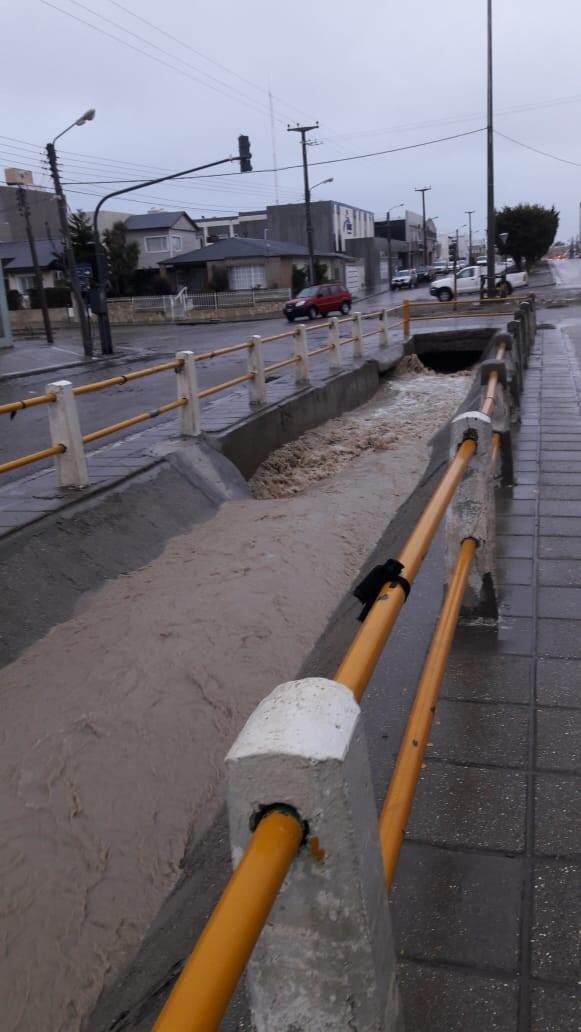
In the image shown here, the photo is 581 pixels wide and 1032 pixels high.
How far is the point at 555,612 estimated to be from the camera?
411 cm

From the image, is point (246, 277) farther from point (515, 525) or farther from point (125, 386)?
point (515, 525)

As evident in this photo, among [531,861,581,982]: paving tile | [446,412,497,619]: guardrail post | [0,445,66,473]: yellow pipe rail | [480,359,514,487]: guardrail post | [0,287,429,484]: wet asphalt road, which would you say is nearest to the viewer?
[531,861,581,982]: paving tile

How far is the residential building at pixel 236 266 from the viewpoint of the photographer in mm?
52000

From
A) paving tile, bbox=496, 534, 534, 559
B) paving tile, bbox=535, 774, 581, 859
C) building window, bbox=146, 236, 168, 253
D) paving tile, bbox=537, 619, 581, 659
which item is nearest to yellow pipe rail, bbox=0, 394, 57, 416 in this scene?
paving tile, bbox=496, 534, 534, 559

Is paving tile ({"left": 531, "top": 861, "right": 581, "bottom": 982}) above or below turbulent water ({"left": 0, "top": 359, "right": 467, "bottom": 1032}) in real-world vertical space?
above

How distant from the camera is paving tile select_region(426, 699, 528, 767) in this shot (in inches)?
116

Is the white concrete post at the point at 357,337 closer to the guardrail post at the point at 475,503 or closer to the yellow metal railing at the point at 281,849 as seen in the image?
the guardrail post at the point at 475,503

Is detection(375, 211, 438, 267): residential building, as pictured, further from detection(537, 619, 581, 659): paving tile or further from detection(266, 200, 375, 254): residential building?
detection(537, 619, 581, 659): paving tile

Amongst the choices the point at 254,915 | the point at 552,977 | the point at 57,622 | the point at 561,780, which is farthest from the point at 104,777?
the point at 254,915

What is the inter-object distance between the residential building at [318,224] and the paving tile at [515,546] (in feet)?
221

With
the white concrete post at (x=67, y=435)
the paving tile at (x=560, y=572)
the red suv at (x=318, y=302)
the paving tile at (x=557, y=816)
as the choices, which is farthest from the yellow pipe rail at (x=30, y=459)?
the red suv at (x=318, y=302)

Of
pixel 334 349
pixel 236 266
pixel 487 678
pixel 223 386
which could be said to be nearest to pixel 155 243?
pixel 236 266

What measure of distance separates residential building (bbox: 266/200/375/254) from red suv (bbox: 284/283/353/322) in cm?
3184

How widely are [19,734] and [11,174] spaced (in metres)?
33.7
